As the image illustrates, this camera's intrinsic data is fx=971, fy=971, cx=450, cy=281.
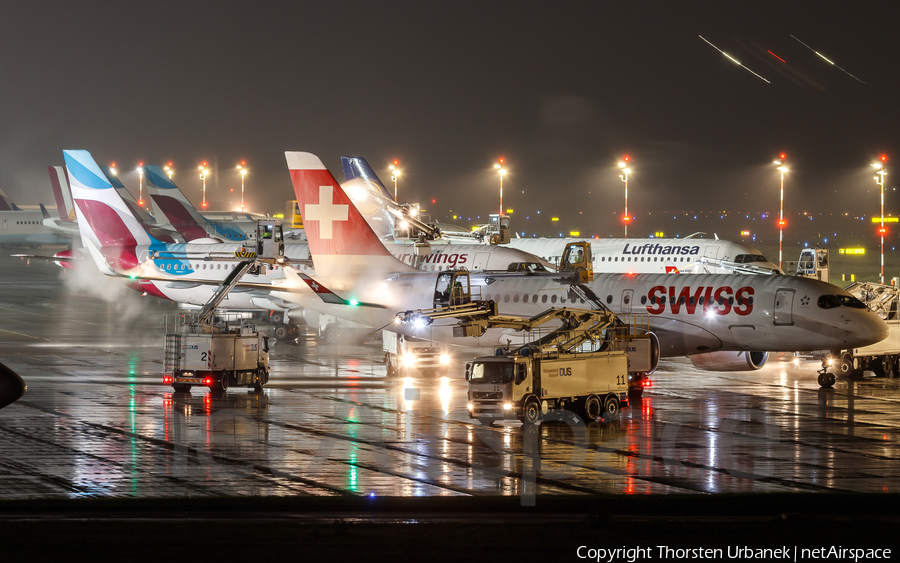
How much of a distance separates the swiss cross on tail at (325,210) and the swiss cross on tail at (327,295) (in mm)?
1396

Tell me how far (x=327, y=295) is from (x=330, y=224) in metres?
3.12

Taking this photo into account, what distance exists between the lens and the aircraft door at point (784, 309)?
111 ft

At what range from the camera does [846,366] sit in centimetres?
3722

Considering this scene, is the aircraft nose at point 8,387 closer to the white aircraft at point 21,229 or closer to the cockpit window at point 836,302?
the cockpit window at point 836,302

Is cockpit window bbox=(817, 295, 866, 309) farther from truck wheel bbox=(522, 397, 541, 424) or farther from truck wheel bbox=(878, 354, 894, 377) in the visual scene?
truck wheel bbox=(522, 397, 541, 424)

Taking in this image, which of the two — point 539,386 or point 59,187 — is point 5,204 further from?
point 539,386

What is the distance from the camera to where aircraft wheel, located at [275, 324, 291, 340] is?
54469 mm

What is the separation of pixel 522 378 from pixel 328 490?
29.1 feet

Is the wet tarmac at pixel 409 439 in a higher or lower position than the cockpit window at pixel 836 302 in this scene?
lower

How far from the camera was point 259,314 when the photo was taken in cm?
6794

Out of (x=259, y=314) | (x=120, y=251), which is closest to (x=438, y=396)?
(x=120, y=251)

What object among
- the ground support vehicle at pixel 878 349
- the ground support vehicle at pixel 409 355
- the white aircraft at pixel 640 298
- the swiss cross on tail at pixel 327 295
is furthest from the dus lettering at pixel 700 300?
the swiss cross on tail at pixel 327 295

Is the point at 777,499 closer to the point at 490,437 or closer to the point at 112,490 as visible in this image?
the point at 490,437

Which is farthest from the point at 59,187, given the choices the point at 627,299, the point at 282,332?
the point at 627,299
